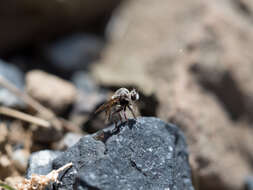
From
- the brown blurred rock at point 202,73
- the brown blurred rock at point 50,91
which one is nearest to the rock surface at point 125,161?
the brown blurred rock at point 202,73

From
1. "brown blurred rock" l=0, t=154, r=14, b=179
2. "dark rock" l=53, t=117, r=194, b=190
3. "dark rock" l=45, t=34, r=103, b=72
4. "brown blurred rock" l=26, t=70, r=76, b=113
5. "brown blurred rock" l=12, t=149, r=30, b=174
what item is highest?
"dark rock" l=45, t=34, r=103, b=72

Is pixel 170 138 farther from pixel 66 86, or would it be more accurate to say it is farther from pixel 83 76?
pixel 83 76

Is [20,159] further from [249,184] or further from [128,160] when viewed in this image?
[249,184]

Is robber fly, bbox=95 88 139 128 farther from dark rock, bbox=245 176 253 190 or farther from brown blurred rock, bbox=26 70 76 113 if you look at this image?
dark rock, bbox=245 176 253 190

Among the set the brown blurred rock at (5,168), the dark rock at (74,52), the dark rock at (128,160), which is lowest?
the dark rock at (128,160)

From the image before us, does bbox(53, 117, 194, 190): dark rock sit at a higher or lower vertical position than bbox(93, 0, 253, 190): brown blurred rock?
lower

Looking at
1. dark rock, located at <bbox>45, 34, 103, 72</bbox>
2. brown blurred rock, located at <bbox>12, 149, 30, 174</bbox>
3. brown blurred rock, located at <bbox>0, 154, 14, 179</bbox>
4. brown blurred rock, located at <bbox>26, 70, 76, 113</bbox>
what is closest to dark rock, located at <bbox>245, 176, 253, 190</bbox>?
brown blurred rock, located at <bbox>26, 70, 76, 113</bbox>

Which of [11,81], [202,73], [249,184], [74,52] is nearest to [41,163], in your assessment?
[11,81]

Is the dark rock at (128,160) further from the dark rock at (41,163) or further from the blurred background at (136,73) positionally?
the blurred background at (136,73)
